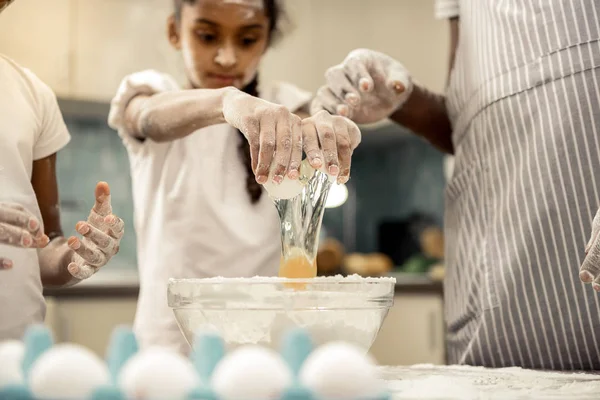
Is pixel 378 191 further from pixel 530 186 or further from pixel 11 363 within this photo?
pixel 11 363

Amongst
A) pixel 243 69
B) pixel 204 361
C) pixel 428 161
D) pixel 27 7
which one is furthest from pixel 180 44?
pixel 428 161

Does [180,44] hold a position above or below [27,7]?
below

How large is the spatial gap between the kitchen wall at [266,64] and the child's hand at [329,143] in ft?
4.67

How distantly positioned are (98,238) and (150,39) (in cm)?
181

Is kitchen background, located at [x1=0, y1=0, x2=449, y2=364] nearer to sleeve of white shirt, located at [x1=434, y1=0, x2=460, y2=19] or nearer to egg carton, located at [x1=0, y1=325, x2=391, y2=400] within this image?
sleeve of white shirt, located at [x1=434, y1=0, x2=460, y2=19]

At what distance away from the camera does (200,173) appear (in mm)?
1245

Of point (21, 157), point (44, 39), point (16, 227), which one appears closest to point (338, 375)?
point (16, 227)

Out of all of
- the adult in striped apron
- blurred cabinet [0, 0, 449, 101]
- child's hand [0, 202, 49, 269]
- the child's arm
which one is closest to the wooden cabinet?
blurred cabinet [0, 0, 449, 101]

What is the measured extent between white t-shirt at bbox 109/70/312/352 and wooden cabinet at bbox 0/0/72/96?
126 centimetres

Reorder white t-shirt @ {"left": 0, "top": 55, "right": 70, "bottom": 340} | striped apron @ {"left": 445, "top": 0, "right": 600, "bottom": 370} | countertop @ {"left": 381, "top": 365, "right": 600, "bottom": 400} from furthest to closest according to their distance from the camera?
striped apron @ {"left": 445, "top": 0, "right": 600, "bottom": 370}, white t-shirt @ {"left": 0, "top": 55, "right": 70, "bottom": 340}, countertop @ {"left": 381, "top": 365, "right": 600, "bottom": 400}

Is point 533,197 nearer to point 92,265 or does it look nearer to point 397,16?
point 92,265

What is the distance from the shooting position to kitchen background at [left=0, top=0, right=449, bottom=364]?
2307 millimetres

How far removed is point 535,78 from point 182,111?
1.63 feet

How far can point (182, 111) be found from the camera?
0.99 m
